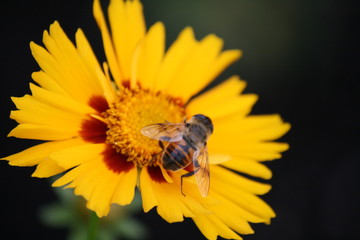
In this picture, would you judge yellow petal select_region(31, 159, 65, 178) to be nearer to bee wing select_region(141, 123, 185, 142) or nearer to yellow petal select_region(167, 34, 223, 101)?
bee wing select_region(141, 123, 185, 142)

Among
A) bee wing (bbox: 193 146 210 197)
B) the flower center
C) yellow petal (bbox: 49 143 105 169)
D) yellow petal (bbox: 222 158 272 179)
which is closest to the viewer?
yellow petal (bbox: 49 143 105 169)

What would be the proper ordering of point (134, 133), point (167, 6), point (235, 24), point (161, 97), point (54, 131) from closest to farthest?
point (54, 131)
point (134, 133)
point (161, 97)
point (167, 6)
point (235, 24)

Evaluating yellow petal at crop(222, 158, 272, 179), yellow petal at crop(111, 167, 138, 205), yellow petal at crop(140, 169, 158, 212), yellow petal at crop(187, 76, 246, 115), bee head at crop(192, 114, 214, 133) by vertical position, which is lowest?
yellow petal at crop(222, 158, 272, 179)

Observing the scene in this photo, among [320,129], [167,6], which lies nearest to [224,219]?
[167,6]

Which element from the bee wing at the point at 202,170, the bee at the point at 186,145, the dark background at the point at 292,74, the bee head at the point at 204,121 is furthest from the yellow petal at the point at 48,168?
the dark background at the point at 292,74

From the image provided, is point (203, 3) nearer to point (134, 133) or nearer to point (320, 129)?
point (320, 129)

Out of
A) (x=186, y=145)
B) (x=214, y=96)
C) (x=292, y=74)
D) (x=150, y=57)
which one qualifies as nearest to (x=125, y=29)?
(x=150, y=57)

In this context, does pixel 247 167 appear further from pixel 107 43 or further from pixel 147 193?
pixel 107 43

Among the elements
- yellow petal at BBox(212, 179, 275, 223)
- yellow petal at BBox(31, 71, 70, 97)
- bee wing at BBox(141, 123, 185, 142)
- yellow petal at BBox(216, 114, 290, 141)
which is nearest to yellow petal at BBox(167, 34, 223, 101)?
yellow petal at BBox(216, 114, 290, 141)
